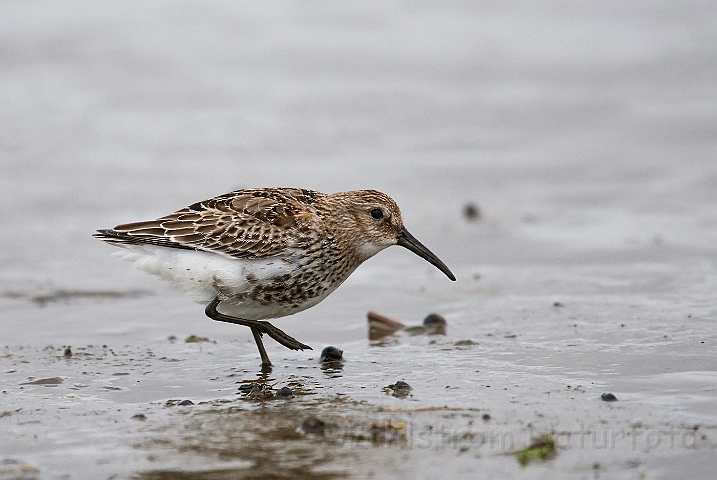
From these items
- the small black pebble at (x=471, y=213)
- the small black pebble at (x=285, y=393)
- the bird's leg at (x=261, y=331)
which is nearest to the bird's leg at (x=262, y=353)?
the bird's leg at (x=261, y=331)

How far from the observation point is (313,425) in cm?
527

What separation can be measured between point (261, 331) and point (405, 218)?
172 inches

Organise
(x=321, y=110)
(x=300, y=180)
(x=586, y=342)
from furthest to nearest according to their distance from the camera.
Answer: (x=321, y=110) < (x=300, y=180) < (x=586, y=342)

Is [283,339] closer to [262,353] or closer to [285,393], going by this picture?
[262,353]

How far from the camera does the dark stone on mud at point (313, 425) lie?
5.26m

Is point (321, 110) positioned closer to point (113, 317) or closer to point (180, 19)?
point (180, 19)

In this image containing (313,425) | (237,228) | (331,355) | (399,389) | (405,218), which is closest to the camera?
(313,425)

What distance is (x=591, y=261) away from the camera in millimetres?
9711

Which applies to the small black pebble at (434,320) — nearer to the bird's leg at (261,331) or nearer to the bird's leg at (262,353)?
the bird's leg at (261,331)

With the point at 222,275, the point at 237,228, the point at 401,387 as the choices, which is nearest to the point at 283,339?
the point at 222,275

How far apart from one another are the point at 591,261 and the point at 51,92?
357 inches

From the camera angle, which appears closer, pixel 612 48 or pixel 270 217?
pixel 270 217

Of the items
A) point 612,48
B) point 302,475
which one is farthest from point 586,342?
point 612,48

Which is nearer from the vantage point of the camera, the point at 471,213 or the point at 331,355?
the point at 331,355
